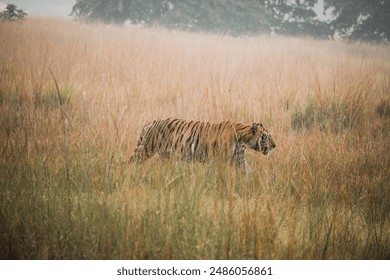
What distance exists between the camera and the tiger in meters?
2.25

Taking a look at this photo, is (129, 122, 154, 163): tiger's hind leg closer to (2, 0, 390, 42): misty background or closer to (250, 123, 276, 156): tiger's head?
(250, 123, 276, 156): tiger's head

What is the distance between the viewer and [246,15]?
10.0 meters

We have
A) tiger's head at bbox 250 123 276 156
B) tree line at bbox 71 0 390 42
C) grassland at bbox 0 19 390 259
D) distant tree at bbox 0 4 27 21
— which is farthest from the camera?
tree line at bbox 71 0 390 42

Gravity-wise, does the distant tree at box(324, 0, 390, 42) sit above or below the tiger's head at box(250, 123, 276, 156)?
above

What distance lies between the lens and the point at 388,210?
2.06 meters

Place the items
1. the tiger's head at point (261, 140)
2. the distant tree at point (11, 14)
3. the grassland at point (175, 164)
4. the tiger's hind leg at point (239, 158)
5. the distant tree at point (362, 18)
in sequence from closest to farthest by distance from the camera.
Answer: the grassland at point (175, 164) < the tiger's hind leg at point (239, 158) < the tiger's head at point (261, 140) < the distant tree at point (11, 14) < the distant tree at point (362, 18)

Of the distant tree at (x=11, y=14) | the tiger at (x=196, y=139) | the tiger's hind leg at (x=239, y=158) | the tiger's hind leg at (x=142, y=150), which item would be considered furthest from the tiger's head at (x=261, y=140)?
the distant tree at (x=11, y=14)

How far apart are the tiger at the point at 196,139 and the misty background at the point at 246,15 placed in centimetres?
138

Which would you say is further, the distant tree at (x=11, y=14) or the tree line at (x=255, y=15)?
the tree line at (x=255, y=15)

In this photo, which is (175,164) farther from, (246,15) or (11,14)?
(246,15)

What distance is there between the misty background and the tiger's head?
5.33 feet

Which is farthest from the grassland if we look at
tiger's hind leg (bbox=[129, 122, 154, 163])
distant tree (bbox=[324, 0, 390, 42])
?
distant tree (bbox=[324, 0, 390, 42])

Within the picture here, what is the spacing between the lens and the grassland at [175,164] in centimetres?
157

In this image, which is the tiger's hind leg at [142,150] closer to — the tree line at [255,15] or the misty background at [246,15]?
the misty background at [246,15]
